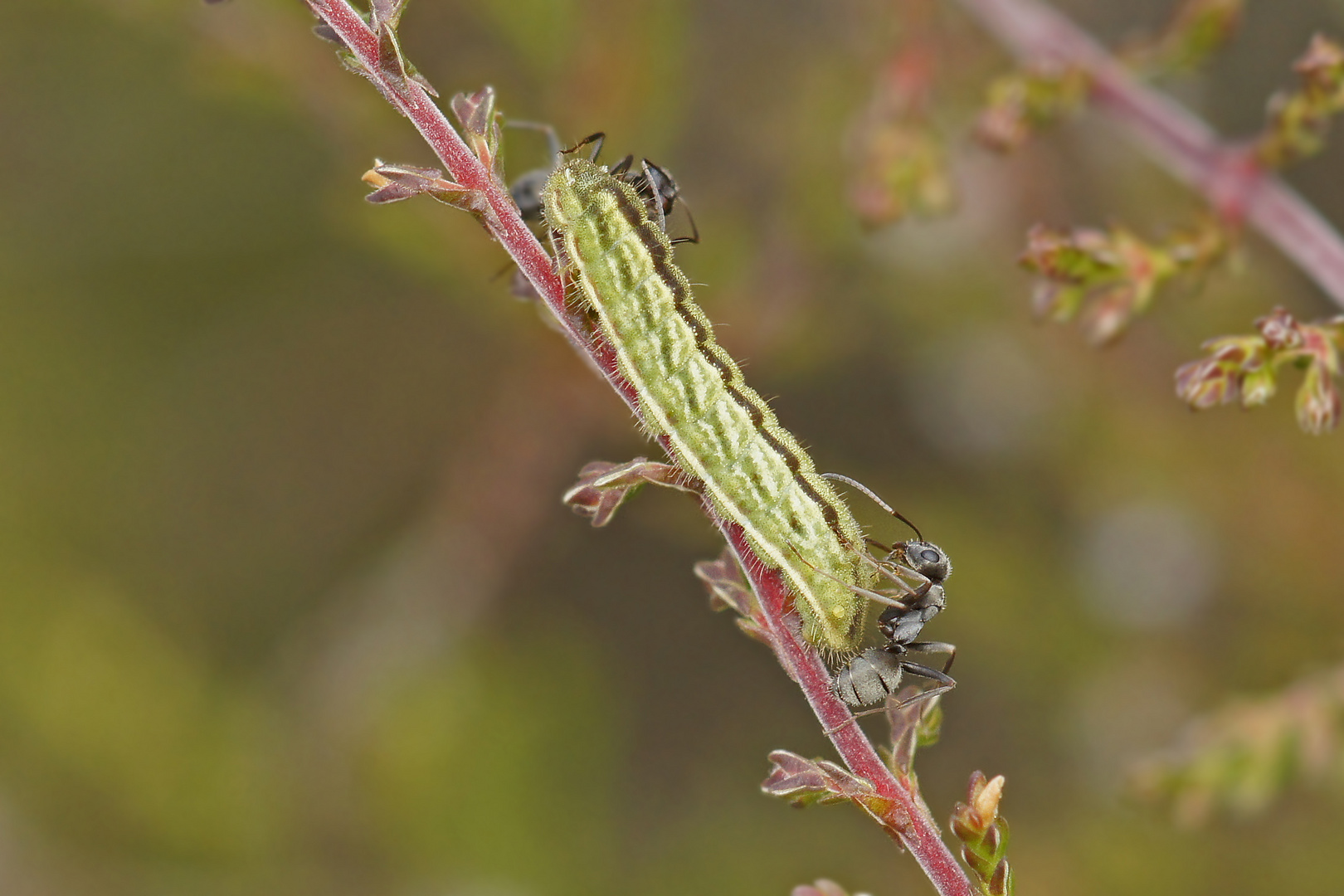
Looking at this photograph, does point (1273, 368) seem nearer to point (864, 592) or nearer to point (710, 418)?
point (864, 592)

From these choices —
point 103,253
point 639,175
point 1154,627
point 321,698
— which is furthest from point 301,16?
point 1154,627

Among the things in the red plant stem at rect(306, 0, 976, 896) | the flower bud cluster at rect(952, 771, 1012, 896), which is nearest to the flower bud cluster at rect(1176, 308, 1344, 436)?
the flower bud cluster at rect(952, 771, 1012, 896)

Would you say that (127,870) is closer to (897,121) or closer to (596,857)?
(596,857)

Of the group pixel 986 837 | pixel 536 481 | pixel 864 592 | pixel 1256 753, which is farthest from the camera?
pixel 536 481

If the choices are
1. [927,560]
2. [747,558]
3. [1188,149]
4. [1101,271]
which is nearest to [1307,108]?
[1188,149]

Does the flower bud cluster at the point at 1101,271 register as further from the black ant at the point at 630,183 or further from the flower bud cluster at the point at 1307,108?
the black ant at the point at 630,183

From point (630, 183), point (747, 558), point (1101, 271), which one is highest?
point (1101, 271)
